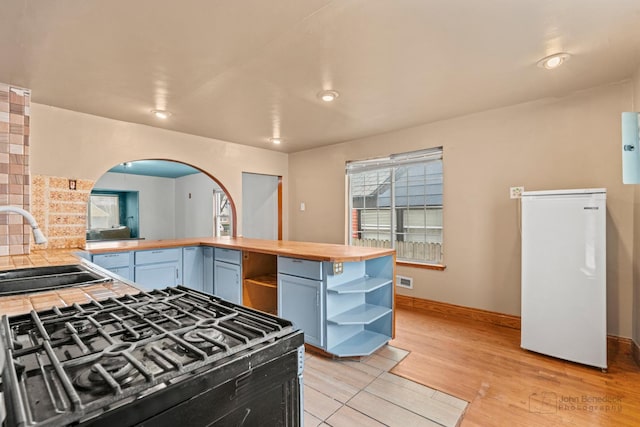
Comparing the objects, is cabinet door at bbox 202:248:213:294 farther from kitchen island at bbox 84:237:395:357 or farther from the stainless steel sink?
the stainless steel sink

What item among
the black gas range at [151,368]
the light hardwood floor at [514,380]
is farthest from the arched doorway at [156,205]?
the black gas range at [151,368]

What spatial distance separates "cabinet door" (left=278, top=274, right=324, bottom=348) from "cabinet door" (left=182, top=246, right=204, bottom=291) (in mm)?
1512

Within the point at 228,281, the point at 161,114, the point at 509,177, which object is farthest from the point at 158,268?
the point at 509,177

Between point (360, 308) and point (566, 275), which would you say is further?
point (360, 308)

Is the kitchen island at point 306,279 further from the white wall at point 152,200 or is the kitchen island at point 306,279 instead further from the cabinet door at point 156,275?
the white wall at point 152,200

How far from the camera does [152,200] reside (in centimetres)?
850

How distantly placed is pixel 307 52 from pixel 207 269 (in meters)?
2.79

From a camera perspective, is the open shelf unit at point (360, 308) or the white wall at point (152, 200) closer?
the open shelf unit at point (360, 308)

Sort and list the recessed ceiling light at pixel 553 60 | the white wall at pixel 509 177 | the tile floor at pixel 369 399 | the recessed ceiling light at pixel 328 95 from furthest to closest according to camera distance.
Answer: the recessed ceiling light at pixel 328 95
the white wall at pixel 509 177
the recessed ceiling light at pixel 553 60
the tile floor at pixel 369 399

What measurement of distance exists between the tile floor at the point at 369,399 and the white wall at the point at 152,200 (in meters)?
7.71

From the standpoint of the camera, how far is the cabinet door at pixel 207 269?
3.70m

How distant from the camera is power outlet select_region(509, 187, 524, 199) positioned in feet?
9.87

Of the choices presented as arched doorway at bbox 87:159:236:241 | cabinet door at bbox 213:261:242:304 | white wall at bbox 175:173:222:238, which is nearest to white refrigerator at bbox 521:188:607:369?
cabinet door at bbox 213:261:242:304

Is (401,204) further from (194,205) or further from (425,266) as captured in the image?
(194,205)
